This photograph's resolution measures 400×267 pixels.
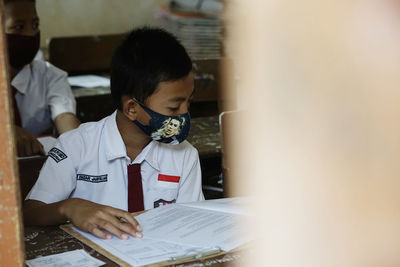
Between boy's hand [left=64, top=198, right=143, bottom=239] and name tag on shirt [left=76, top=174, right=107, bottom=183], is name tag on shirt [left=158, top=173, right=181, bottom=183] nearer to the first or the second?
name tag on shirt [left=76, top=174, right=107, bottom=183]

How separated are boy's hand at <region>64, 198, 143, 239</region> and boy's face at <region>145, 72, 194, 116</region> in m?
0.45

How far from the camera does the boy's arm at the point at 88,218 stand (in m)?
1.26

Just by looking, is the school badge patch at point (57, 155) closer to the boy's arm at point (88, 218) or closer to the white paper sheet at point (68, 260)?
the boy's arm at point (88, 218)

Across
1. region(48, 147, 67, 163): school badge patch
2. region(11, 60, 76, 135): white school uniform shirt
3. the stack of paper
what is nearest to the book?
region(48, 147, 67, 163): school badge patch

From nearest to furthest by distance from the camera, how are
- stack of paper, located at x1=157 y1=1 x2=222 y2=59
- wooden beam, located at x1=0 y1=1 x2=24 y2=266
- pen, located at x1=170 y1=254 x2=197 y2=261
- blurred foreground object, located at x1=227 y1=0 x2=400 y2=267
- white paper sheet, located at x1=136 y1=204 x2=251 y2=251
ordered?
blurred foreground object, located at x1=227 y1=0 x2=400 y2=267
wooden beam, located at x1=0 y1=1 x2=24 y2=266
pen, located at x1=170 y1=254 x2=197 y2=261
white paper sheet, located at x1=136 y1=204 x2=251 y2=251
stack of paper, located at x1=157 y1=1 x2=222 y2=59

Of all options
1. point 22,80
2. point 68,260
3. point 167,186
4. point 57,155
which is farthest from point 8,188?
point 22,80

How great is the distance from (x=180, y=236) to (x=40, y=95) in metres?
2.09

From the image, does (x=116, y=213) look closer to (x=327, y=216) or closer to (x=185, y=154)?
(x=185, y=154)

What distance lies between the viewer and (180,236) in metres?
1.25

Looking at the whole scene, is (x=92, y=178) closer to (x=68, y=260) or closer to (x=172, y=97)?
(x=172, y=97)

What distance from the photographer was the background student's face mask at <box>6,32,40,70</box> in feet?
9.39

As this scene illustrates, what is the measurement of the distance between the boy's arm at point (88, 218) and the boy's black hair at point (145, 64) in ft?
1.49

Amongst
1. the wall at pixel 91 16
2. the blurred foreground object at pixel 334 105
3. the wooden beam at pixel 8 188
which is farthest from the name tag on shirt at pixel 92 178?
the wall at pixel 91 16

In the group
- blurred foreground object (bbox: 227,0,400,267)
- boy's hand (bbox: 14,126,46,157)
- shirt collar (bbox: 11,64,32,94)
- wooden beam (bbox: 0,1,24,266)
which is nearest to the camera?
blurred foreground object (bbox: 227,0,400,267)
